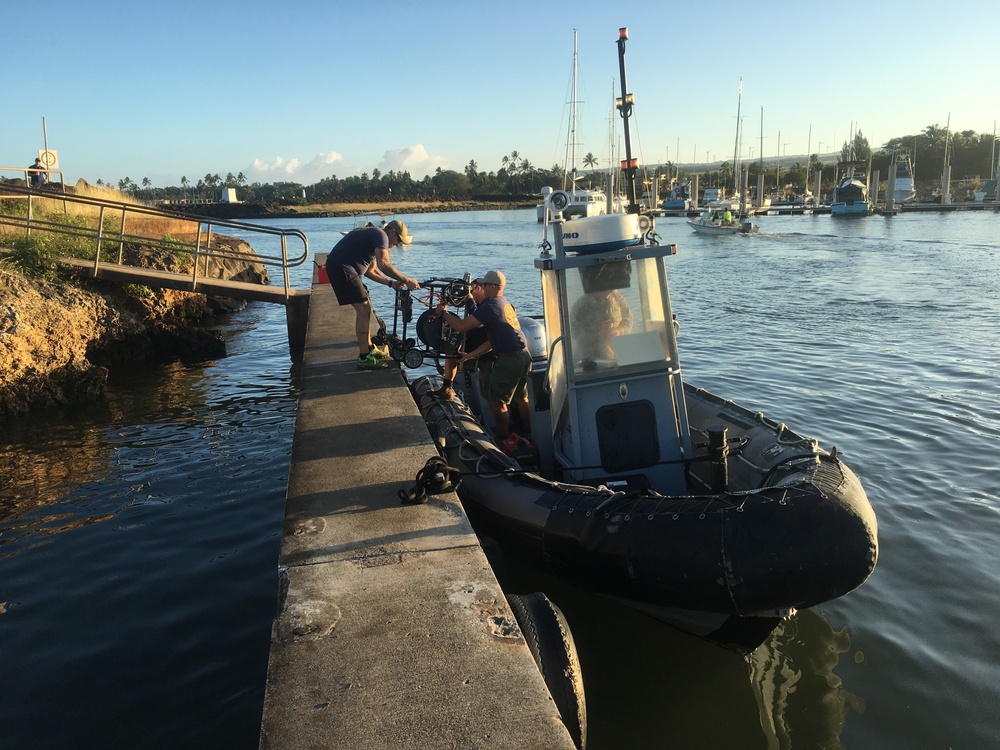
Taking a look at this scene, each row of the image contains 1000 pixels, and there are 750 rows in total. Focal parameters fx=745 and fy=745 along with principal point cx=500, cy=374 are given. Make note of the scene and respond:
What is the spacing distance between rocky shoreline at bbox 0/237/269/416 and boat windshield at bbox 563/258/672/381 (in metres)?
8.09

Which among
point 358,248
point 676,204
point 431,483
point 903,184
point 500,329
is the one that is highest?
point 903,184

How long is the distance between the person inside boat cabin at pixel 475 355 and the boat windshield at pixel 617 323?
133cm

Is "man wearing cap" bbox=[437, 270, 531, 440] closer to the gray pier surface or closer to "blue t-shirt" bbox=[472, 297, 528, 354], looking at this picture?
"blue t-shirt" bbox=[472, 297, 528, 354]

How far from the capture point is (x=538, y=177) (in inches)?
6900

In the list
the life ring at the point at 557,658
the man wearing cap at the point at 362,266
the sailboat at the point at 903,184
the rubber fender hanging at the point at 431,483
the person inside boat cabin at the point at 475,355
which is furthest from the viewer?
the sailboat at the point at 903,184

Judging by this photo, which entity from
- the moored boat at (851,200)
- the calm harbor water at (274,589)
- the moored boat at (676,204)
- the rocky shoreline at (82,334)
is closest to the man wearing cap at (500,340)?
the calm harbor water at (274,589)

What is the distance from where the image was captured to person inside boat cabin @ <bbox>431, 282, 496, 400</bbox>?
732 cm

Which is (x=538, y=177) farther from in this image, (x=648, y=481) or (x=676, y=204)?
(x=648, y=481)

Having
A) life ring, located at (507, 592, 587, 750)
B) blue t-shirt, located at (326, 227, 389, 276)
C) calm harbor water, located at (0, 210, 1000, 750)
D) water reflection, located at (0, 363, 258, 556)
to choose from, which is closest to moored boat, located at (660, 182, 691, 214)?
calm harbor water, located at (0, 210, 1000, 750)

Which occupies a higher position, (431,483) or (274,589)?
(431,483)

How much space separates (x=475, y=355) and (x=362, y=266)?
2.26m

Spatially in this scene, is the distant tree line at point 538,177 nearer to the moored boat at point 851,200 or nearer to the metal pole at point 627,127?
the moored boat at point 851,200

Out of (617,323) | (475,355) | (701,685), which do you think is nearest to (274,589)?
Result: (475,355)

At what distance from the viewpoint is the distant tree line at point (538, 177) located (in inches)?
4203
